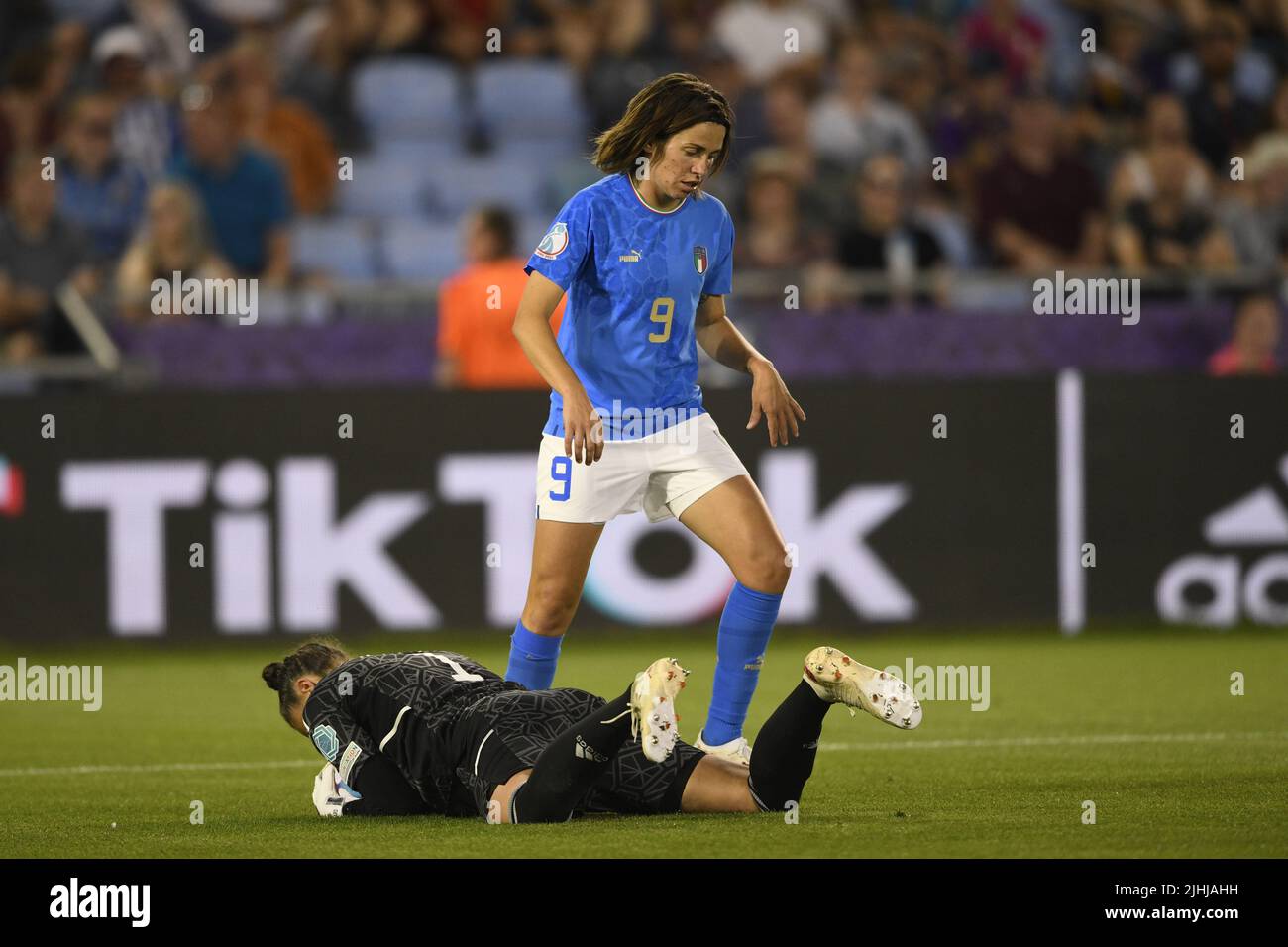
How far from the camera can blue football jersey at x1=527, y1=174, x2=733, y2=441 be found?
6.29m

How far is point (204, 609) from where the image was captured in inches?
416

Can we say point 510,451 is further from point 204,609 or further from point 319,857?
point 319,857

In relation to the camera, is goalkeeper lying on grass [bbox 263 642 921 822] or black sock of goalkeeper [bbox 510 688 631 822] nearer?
black sock of goalkeeper [bbox 510 688 631 822]

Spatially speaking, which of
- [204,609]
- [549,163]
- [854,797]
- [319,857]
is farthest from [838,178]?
[319,857]

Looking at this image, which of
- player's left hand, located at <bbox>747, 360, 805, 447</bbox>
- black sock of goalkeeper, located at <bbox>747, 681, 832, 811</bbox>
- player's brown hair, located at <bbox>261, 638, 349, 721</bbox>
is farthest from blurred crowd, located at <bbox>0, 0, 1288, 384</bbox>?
black sock of goalkeeper, located at <bbox>747, 681, 832, 811</bbox>

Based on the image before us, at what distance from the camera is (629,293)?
6.31 meters

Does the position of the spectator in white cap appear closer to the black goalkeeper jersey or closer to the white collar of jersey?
the white collar of jersey

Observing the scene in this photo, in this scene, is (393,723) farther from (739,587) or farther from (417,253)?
(417,253)

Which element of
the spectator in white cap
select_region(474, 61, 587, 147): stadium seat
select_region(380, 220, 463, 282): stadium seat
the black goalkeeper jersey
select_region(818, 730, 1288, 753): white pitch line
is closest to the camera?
the black goalkeeper jersey

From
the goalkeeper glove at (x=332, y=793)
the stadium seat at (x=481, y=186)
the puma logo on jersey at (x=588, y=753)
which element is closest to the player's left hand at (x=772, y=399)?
the puma logo on jersey at (x=588, y=753)

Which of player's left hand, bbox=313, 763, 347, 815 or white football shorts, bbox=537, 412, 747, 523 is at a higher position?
white football shorts, bbox=537, 412, 747, 523

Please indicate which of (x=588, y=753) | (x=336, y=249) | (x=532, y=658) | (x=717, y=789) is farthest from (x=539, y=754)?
(x=336, y=249)

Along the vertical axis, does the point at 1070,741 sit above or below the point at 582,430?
below

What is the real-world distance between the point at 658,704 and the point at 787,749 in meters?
0.63
